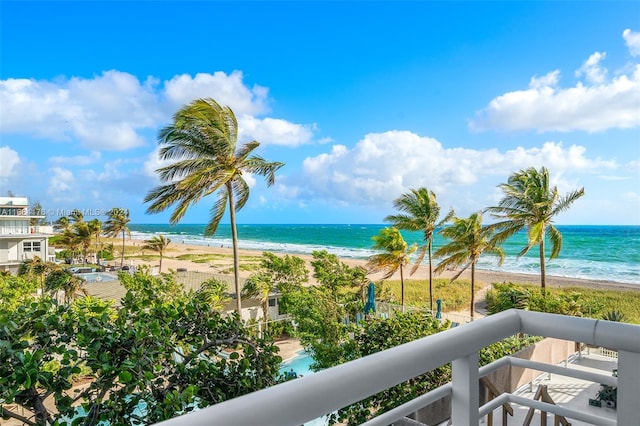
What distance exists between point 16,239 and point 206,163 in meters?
14.7

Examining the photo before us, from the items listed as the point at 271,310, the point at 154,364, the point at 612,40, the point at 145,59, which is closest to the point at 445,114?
the point at 612,40

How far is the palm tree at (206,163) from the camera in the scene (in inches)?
400

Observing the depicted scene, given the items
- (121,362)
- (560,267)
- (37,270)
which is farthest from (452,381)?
(560,267)

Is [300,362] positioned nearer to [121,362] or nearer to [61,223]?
[121,362]

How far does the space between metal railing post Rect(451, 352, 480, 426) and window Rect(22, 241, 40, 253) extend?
23.8m

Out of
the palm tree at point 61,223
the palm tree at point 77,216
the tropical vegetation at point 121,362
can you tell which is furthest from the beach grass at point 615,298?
the palm tree at point 61,223

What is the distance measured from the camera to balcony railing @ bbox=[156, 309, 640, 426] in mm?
416

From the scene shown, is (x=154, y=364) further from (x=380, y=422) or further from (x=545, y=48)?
(x=545, y=48)

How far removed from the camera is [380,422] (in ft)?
1.93

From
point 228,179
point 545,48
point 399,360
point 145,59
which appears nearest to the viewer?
point 399,360

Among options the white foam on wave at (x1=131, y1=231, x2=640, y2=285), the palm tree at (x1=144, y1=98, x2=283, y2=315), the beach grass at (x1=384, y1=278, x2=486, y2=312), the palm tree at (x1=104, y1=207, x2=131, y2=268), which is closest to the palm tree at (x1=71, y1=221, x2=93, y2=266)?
the palm tree at (x1=104, y1=207, x2=131, y2=268)

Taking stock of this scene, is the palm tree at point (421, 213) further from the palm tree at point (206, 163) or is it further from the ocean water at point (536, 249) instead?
the ocean water at point (536, 249)

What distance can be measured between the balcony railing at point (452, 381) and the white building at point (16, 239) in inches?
896

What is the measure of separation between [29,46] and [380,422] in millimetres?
44525
